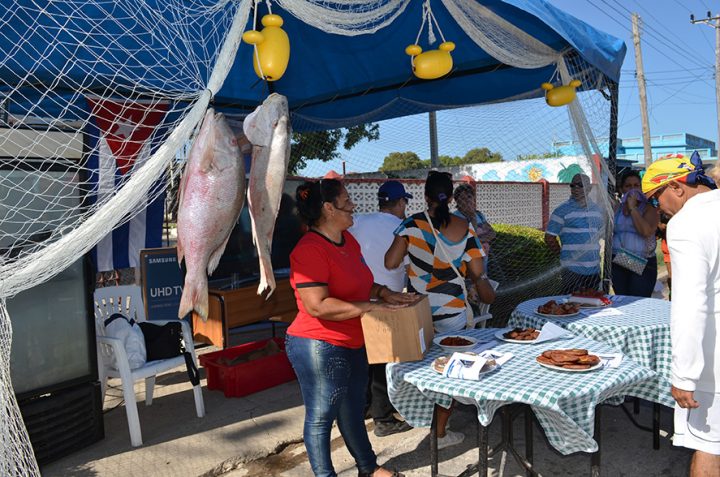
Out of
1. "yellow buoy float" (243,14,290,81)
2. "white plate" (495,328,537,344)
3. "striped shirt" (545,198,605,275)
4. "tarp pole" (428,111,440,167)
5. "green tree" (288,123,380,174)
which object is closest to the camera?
"yellow buoy float" (243,14,290,81)

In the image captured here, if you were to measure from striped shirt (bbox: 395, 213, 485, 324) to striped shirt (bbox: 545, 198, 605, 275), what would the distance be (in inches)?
80.3

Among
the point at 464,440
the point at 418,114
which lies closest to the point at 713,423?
the point at 464,440

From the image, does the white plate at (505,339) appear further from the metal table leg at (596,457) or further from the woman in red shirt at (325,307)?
the woman in red shirt at (325,307)

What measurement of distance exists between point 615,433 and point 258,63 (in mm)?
3326

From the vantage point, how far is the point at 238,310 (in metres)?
5.20

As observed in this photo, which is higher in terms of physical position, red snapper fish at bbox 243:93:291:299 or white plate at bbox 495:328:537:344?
red snapper fish at bbox 243:93:291:299

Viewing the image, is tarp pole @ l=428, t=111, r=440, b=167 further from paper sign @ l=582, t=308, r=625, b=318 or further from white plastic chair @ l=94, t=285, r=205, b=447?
white plastic chair @ l=94, t=285, r=205, b=447

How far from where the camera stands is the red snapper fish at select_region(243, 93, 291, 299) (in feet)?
6.06

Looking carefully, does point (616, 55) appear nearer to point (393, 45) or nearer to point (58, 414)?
point (393, 45)

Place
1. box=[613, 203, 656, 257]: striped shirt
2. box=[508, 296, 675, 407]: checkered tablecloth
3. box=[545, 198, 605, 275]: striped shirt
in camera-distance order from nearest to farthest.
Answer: box=[508, 296, 675, 407]: checkered tablecloth, box=[613, 203, 656, 257]: striped shirt, box=[545, 198, 605, 275]: striped shirt

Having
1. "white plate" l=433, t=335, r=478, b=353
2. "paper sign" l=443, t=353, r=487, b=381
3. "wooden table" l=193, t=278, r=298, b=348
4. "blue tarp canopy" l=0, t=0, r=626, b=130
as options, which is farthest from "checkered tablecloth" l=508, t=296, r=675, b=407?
"wooden table" l=193, t=278, r=298, b=348

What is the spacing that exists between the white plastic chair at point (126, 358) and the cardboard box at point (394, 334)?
2.02 m

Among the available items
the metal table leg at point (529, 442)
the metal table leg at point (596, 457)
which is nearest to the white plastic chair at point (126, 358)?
the metal table leg at point (529, 442)

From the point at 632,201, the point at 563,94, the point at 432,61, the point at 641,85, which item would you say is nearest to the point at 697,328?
the point at 432,61
